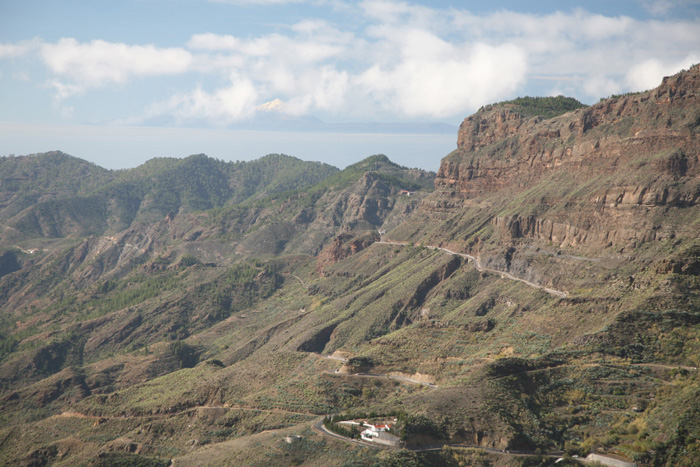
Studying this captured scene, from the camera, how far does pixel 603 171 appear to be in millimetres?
127188

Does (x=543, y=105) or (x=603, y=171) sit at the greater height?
(x=543, y=105)

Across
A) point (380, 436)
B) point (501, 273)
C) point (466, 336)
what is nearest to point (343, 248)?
point (501, 273)

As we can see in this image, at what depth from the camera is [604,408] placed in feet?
239

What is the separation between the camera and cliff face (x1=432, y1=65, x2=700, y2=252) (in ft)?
362

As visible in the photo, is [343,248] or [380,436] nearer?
[380,436]

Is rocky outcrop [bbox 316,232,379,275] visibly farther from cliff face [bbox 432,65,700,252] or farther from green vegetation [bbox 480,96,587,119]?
green vegetation [bbox 480,96,587,119]

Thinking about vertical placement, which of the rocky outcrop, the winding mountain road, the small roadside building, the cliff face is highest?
the cliff face

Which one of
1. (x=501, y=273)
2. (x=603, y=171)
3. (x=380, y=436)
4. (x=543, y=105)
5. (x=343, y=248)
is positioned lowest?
(x=380, y=436)

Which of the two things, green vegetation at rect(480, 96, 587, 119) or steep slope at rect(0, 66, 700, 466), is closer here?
steep slope at rect(0, 66, 700, 466)

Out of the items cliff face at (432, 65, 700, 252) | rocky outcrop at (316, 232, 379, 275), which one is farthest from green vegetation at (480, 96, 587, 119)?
rocky outcrop at (316, 232, 379, 275)

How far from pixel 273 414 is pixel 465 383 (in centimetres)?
2492

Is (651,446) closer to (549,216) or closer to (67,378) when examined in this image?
(549,216)

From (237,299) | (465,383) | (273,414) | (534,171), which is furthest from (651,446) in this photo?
(237,299)

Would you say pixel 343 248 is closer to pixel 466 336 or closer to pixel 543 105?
pixel 543 105
